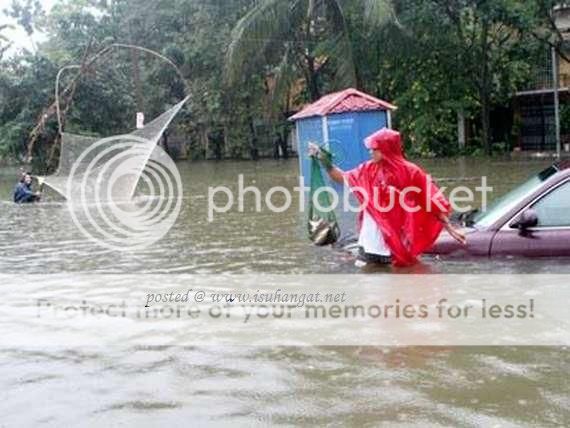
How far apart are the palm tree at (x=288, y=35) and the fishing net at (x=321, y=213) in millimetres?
15681

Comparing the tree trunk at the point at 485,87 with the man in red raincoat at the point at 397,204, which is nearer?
the man in red raincoat at the point at 397,204

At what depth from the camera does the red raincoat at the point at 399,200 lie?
274 inches

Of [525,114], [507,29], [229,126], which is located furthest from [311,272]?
[229,126]

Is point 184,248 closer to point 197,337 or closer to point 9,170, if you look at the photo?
point 197,337

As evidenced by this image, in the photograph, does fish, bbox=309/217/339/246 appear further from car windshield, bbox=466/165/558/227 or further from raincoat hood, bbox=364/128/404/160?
raincoat hood, bbox=364/128/404/160

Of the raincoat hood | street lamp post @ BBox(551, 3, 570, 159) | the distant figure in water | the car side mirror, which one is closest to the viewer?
the car side mirror

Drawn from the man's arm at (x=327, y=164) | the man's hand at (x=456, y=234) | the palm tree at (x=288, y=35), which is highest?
the palm tree at (x=288, y=35)

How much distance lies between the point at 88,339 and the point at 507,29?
2897 cm

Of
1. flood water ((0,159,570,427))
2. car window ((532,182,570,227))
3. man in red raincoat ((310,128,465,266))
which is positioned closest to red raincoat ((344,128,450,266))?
man in red raincoat ((310,128,465,266))

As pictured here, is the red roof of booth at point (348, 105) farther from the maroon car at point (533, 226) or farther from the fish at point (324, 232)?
the maroon car at point (533, 226)

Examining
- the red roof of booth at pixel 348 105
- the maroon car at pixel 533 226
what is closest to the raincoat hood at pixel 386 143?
the maroon car at pixel 533 226

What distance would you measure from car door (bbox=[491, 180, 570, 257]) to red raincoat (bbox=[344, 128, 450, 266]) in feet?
1.93

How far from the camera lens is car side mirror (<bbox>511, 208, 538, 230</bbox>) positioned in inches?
267

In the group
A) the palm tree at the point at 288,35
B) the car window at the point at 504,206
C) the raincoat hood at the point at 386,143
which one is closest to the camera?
the raincoat hood at the point at 386,143
